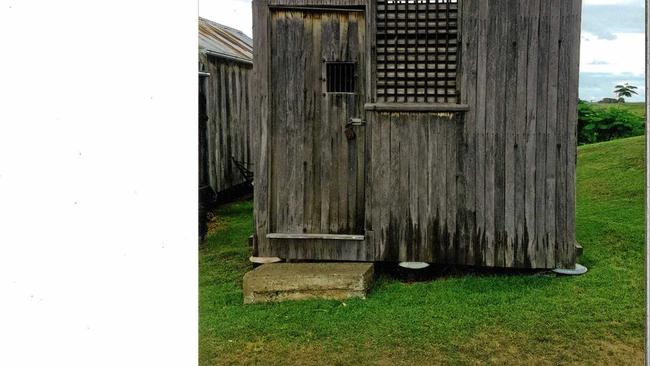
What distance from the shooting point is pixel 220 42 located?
35.7 feet

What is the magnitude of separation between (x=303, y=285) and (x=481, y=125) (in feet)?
6.55

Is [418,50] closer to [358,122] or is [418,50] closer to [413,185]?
[358,122]

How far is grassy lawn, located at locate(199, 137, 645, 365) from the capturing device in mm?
4117

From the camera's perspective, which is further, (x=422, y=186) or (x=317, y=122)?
(x=317, y=122)

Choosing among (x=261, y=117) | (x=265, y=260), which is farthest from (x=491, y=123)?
(x=265, y=260)

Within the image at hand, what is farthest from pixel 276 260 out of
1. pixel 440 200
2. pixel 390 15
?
pixel 390 15

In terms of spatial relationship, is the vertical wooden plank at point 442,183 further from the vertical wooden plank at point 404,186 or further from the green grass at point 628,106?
the green grass at point 628,106

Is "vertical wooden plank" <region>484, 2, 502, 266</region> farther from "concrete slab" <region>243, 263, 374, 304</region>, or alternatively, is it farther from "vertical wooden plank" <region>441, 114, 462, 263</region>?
"concrete slab" <region>243, 263, 374, 304</region>

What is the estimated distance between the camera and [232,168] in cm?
1086

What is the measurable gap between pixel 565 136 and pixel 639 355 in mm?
2247

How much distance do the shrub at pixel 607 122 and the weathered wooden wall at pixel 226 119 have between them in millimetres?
5906

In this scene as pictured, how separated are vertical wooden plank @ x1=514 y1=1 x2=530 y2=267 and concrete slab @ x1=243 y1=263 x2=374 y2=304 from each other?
1.44 m
